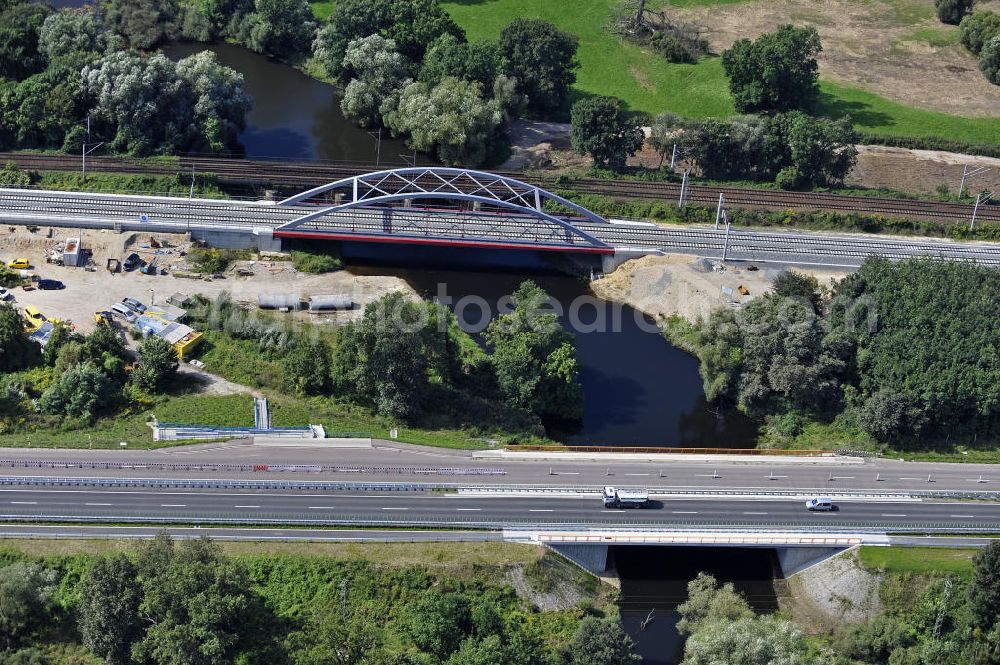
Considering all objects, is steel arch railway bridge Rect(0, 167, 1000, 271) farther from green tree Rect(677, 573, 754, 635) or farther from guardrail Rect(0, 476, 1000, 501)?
green tree Rect(677, 573, 754, 635)

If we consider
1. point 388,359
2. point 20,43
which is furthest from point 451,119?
point 20,43

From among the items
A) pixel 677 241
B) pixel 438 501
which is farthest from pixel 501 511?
pixel 677 241

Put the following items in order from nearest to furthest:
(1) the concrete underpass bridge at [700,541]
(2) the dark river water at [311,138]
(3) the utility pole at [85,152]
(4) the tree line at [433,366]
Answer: (1) the concrete underpass bridge at [700,541] < (4) the tree line at [433,366] < (3) the utility pole at [85,152] < (2) the dark river water at [311,138]

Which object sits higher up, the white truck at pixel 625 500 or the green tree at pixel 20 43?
the green tree at pixel 20 43

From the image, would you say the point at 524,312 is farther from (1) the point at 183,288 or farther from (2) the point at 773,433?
(1) the point at 183,288

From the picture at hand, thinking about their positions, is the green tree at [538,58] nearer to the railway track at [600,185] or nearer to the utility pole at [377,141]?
the railway track at [600,185]

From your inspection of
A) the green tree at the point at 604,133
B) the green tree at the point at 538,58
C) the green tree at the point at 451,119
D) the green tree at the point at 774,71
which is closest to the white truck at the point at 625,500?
the green tree at the point at 604,133

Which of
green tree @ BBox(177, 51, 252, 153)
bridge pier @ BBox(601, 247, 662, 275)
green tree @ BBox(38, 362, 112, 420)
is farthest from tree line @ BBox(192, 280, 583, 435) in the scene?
green tree @ BBox(177, 51, 252, 153)
